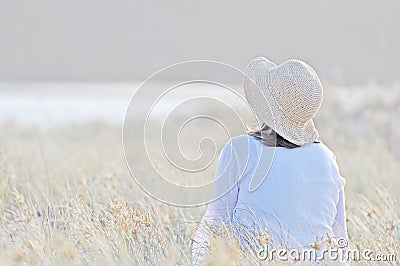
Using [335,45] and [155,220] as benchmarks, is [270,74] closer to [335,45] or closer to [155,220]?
[155,220]

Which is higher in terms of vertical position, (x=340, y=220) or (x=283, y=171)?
(x=283, y=171)

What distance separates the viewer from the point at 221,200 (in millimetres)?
2648

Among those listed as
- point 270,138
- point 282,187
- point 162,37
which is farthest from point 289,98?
point 162,37

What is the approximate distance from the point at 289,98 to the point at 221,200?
0.43 m

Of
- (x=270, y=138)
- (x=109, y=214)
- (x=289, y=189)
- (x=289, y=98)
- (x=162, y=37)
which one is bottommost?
(x=109, y=214)

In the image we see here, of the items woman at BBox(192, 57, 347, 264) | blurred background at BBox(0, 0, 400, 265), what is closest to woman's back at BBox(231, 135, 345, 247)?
woman at BBox(192, 57, 347, 264)

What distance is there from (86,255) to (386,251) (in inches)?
43.6

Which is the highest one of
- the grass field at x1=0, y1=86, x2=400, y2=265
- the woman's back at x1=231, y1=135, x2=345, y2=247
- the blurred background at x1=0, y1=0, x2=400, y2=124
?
the blurred background at x1=0, y1=0, x2=400, y2=124

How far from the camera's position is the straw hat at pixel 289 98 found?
2572 mm

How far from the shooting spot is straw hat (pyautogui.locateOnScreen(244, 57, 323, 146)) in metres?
2.57

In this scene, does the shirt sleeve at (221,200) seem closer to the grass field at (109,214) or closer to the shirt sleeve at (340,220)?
the grass field at (109,214)

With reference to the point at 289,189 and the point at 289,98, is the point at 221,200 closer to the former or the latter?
the point at 289,189

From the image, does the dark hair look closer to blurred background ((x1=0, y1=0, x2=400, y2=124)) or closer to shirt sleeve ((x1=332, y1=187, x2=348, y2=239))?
shirt sleeve ((x1=332, y1=187, x2=348, y2=239))

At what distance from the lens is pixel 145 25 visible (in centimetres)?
3045
